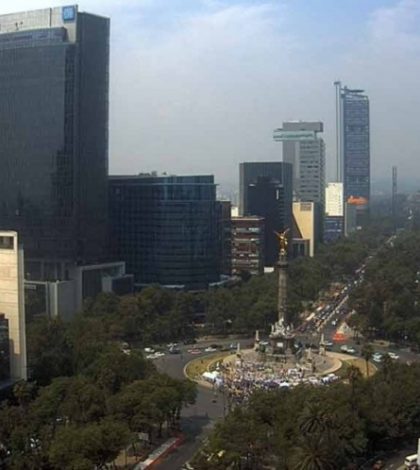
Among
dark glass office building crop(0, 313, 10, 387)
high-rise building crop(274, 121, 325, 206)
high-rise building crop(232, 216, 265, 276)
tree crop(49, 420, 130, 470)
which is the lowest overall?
tree crop(49, 420, 130, 470)

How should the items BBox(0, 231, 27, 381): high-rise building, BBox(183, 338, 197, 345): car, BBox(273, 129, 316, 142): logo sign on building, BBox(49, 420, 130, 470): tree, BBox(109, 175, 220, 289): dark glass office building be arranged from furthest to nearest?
BBox(273, 129, 316, 142): logo sign on building
BBox(109, 175, 220, 289): dark glass office building
BBox(183, 338, 197, 345): car
BBox(0, 231, 27, 381): high-rise building
BBox(49, 420, 130, 470): tree

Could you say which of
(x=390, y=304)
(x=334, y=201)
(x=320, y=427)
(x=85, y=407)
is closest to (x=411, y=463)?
(x=320, y=427)

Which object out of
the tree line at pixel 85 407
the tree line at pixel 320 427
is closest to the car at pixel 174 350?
the tree line at pixel 85 407

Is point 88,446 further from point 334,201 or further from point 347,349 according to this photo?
point 334,201

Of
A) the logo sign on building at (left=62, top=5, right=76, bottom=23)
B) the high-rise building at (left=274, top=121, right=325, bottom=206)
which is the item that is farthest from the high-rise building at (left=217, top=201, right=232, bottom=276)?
the high-rise building at (left=274, top=121, right=325, bottom=206)

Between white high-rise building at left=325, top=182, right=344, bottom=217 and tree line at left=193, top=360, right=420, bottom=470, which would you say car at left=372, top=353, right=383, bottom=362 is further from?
white high-rise building at left=325, top=182, right=344, bottom=217

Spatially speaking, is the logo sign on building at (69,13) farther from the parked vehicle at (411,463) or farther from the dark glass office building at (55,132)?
the parked vehicle at (411,463)
